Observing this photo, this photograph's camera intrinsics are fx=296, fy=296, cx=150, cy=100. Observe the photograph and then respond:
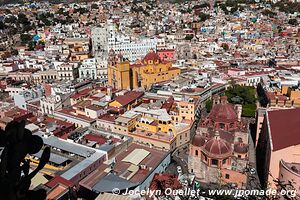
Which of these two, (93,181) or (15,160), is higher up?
(15,160)

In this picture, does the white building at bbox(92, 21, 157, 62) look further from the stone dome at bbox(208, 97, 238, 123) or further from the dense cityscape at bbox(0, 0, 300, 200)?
the stone dome at bbox(208, 97, 238, 123)

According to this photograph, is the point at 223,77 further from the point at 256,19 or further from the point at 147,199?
the point at 256,19

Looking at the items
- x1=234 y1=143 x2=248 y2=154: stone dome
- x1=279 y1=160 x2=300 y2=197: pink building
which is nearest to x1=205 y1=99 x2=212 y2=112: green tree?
x1=234 y1=143 x2=248 y2=154: stone dome

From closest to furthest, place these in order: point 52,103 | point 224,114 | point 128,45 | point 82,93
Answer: point 224,114
point 52,103
point 82,93
point 128,45

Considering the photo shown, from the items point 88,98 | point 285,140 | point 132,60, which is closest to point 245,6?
point 132,60

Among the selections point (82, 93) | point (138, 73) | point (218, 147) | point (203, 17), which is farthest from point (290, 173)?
point (203, 17)

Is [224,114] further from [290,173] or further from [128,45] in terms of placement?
[128,45]
